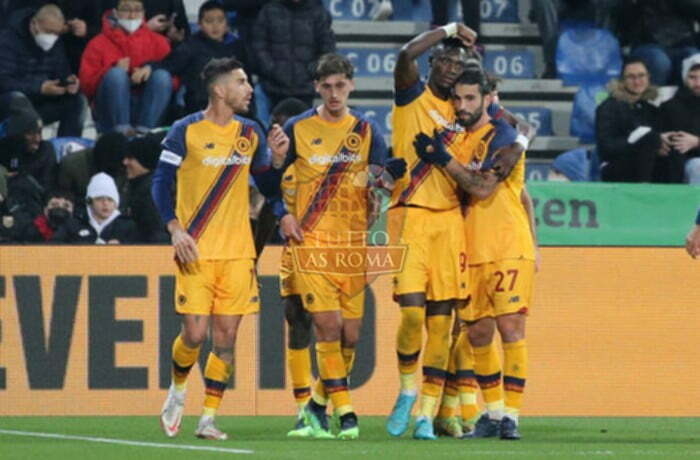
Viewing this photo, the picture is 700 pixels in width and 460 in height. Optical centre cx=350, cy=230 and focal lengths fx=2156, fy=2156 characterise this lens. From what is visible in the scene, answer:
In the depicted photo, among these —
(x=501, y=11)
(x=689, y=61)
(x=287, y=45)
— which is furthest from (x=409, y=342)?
(x=501, y=11)

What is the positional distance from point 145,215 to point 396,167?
433cm

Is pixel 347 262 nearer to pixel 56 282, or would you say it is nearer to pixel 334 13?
pixel 56 282

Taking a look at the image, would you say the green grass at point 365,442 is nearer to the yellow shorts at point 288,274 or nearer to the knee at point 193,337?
the knee at point 193,337

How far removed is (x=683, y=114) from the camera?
1906 cm

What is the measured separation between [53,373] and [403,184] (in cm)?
391

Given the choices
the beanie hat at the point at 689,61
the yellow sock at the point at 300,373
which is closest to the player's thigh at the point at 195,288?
the yellow sock at the point at 300,373

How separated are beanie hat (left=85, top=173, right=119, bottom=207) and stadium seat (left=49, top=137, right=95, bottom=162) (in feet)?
4.29

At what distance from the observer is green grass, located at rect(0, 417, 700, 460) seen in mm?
11430

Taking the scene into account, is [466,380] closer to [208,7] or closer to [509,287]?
[509,287]

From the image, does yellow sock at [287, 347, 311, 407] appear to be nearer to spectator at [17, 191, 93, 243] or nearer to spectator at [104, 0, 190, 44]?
spectator at [17, 191, 93, 243]

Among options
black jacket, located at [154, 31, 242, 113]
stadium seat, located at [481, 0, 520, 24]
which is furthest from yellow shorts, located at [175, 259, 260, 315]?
stadium seat, located at [481, 0, 520, 24]

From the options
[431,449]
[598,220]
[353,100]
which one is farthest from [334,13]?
[431,449]

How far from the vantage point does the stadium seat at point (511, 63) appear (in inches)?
848

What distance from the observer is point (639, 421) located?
50.8 ft
